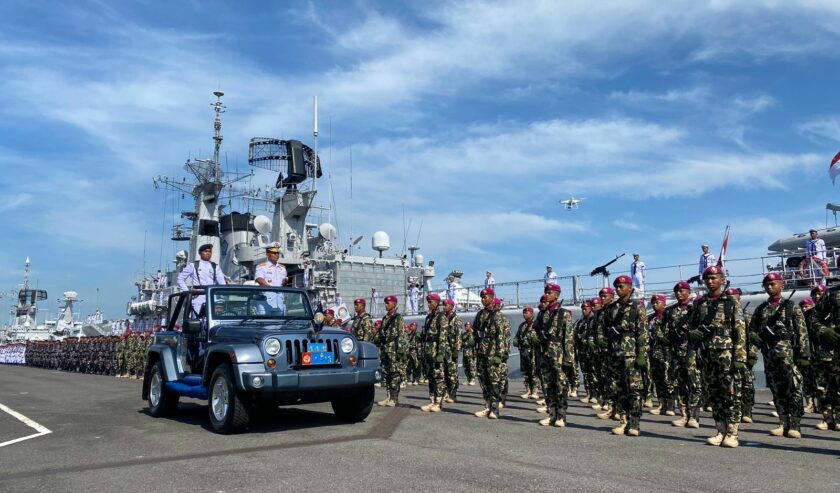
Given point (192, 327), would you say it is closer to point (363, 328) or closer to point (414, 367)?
point (363, 328)

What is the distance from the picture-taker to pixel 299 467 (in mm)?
5301

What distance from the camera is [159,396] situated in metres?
9.07

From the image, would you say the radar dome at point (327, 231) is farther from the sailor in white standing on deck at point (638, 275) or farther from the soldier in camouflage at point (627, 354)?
the soldier in camouflage at point (627, 354)

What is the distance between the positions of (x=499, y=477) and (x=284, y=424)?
4.04 m

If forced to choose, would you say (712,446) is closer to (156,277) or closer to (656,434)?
(656,434)

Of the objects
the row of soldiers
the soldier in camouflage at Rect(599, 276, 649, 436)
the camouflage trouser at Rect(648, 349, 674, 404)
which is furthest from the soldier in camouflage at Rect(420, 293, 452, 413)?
the row of soldiers

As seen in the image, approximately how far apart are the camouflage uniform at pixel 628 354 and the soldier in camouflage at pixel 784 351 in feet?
5.18

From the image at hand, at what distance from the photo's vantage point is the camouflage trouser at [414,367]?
17125mm

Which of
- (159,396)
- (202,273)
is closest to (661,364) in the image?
(202,273)

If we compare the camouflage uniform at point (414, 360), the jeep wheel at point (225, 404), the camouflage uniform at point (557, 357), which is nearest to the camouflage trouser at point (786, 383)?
the camouflage uniform at point (557, 357)

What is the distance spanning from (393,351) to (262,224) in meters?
24.0

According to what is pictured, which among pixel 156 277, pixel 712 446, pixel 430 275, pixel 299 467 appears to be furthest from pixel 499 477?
pixel 156 277

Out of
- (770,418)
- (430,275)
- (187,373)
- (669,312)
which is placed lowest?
(770,418)

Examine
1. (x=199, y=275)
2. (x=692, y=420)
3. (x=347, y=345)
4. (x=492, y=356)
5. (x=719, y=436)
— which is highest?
(x=199, y=275)
